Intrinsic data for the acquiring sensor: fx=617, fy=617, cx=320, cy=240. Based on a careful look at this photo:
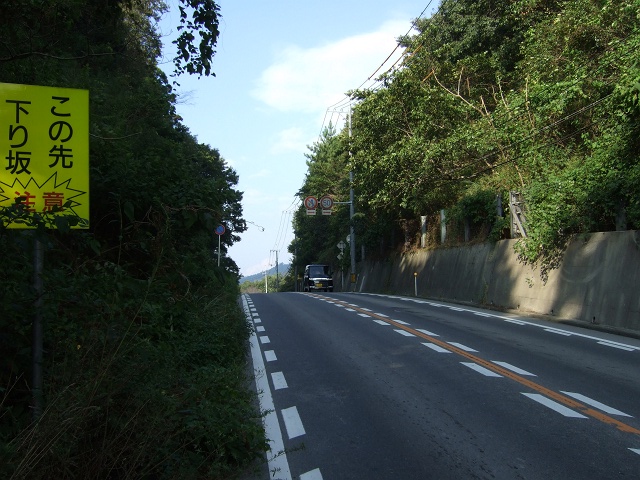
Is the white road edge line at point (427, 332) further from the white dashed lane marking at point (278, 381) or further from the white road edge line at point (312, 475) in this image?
the white road edge line at point (312, 475)

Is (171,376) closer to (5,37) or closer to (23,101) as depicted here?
(23,101)

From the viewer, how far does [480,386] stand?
8477mm

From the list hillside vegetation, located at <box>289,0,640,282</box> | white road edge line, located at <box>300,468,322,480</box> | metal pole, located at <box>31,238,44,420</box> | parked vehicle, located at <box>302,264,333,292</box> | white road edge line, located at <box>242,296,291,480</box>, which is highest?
hillside vegetation, located at <box>289,0,640,282</box>

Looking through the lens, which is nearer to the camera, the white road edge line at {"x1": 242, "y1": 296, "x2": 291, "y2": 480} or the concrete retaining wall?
the white road edge line at {"x1": 242, "y1": 296, "x2": 291, "y2": 480}

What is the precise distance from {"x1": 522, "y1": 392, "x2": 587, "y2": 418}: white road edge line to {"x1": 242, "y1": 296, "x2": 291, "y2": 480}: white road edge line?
3.22 meters

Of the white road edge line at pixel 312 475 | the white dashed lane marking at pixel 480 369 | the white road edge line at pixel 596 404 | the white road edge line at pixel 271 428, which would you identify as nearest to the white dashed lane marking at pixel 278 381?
the white road edge line at pixel 271 428

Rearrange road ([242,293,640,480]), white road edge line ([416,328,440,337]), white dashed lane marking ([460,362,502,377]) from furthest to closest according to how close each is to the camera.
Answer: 1. white road edge line ([416,328,440,337])
2. white dashed lane marking ([460,362,502,377])
3. road ([242,293,640,480])

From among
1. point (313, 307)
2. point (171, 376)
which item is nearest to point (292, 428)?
point (171, 376)

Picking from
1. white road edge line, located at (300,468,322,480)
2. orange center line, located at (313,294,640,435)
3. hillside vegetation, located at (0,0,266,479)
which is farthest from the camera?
orange center line, located at (313,294,640,435)

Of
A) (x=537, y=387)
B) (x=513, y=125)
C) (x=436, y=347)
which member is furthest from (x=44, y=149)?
(x=513, y=125)

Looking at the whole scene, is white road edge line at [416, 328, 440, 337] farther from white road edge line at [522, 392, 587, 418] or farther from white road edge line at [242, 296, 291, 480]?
white road edge line at [522, 392, 587, 418]

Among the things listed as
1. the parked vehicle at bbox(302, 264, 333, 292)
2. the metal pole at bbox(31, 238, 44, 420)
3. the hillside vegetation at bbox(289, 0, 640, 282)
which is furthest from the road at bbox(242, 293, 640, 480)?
the parked vehicle at bbox(302, 264, 333, 292)

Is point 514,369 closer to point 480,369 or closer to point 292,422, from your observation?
point 480,369

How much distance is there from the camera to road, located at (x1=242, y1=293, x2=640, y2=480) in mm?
5465
